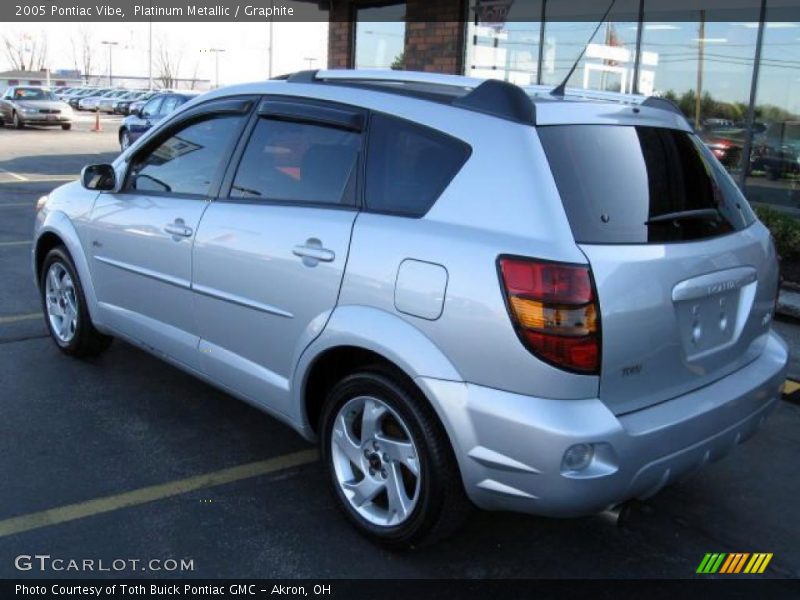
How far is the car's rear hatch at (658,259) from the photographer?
259cm

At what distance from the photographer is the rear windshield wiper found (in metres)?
2.83

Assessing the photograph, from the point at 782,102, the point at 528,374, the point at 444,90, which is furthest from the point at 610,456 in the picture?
the point at 782,102

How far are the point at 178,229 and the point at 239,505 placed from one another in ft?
4.57

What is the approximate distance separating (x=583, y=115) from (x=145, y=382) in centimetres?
314

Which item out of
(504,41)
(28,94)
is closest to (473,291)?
(504,41)

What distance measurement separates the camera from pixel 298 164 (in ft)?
11.4

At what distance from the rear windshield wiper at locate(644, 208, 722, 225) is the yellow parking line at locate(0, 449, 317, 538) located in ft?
6.62

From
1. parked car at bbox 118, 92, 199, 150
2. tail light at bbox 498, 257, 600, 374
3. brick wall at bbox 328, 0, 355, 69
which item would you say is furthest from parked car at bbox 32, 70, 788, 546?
parked car at bbox 118, 92, 199, 150

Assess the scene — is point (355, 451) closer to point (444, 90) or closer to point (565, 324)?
point (565, 324)

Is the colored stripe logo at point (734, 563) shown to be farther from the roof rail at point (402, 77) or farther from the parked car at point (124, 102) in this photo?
the parked car at point (124, 102)

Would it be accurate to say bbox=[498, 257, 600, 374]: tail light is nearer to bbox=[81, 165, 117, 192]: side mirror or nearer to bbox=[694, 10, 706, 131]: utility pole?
bbox=[81, 165, 117, 192]: side mirror

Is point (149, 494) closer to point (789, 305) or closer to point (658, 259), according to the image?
point (658, 259)

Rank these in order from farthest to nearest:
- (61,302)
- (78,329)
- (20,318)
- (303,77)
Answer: (20,318)
(61,302)
(78,329)
(303,77)

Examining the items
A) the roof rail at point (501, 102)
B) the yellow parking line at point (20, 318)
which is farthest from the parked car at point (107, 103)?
the roof rail at point (501, 102)
